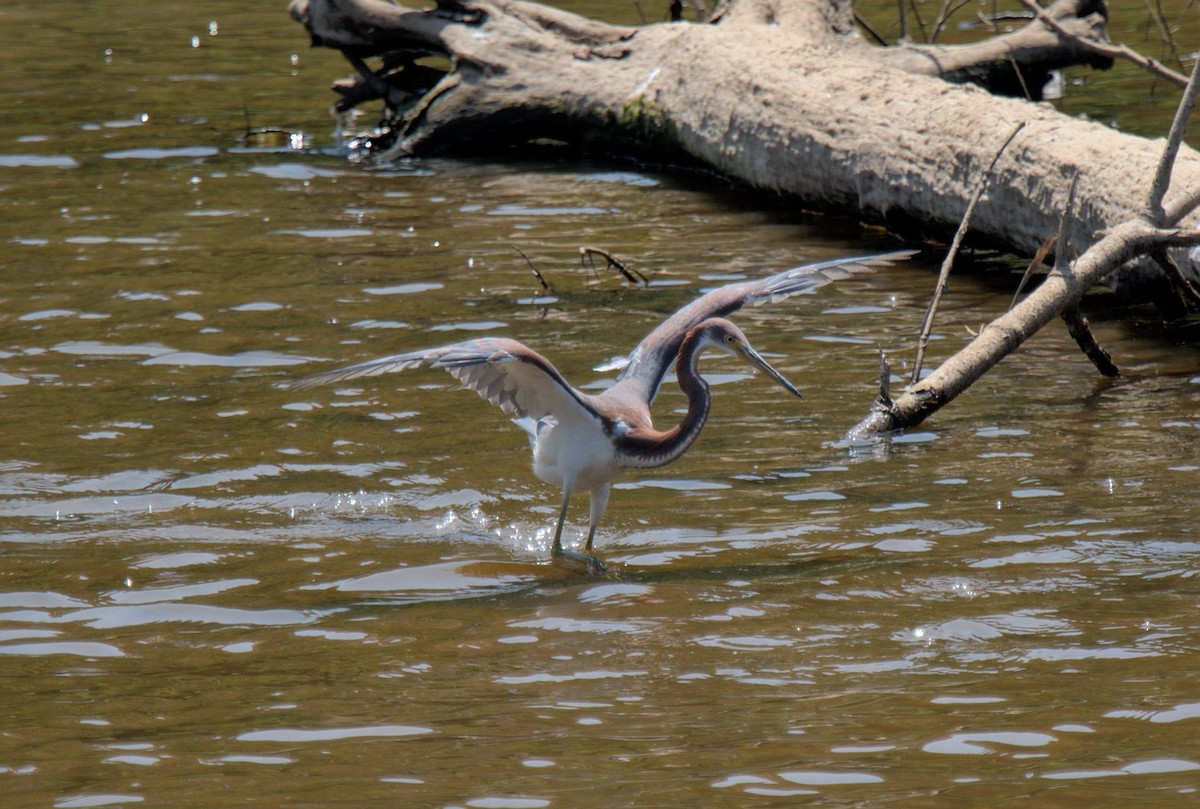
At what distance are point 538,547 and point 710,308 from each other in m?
1.35

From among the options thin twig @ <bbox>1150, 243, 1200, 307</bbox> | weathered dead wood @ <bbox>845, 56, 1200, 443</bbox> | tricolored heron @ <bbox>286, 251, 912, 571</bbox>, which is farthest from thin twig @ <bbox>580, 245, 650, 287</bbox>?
thin twig @ <bbox>1150, 243, 1200, 307</bbox>

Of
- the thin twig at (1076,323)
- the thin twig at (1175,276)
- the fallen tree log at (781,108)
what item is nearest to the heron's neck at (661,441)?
the thin twig at (1076,323)

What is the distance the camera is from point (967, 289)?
941cm

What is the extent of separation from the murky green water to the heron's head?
0.51 metres

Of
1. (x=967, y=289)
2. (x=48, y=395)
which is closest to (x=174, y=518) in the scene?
(x=48, y=395)

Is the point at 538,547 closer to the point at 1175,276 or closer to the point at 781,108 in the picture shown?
the point at 1175,276

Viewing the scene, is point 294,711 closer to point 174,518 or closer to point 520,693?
point 520,693

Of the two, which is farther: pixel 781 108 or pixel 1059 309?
pixel 781 108

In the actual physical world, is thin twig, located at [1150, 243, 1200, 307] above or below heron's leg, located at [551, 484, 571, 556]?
above

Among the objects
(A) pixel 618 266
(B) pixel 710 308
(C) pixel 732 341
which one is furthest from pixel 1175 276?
(A) pixel 618 266

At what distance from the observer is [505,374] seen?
6.05 meters

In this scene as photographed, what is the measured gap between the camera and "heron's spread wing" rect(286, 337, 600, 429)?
538 cm

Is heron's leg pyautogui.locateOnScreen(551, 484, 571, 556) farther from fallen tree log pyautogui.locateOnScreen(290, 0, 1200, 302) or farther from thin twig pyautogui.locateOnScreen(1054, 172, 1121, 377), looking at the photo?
fallen tree log pyautogui.locateOnScreen(290, 0, 1200, 302)

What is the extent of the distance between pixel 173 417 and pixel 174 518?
50.9 inches
